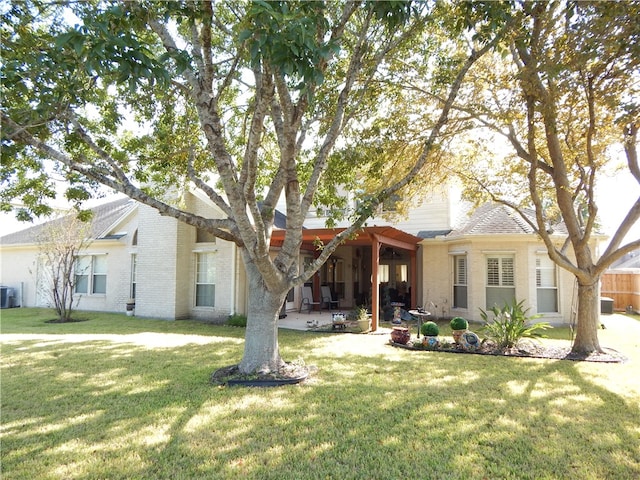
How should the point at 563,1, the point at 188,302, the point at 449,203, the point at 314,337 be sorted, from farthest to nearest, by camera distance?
the point at 449,203 < the point at 188,302 < the point at 314,337 < the point at 563,1

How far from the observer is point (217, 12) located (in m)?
7.18

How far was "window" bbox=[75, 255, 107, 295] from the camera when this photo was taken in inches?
664

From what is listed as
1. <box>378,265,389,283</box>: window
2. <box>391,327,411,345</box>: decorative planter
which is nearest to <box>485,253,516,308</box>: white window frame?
<box>391,327,411,345</box>: decorative planter

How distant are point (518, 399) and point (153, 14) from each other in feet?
23.2

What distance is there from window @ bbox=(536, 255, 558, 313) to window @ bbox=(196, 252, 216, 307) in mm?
11277

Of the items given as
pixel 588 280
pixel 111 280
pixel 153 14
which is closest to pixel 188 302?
pixel 111 280

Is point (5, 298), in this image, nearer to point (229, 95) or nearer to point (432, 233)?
point (229, 95)

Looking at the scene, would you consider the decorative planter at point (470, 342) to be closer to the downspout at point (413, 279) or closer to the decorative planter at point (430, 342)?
the decorative planter at point (430, 342)

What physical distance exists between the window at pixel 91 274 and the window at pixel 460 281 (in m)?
14.4

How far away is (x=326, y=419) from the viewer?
4.81 metres

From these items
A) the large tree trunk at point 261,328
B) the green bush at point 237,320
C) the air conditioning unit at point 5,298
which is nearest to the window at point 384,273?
the green bush at point 237,320

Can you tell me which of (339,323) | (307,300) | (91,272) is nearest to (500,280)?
(339,323)

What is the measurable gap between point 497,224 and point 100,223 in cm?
1708

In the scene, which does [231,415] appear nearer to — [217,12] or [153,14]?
[153,14]
